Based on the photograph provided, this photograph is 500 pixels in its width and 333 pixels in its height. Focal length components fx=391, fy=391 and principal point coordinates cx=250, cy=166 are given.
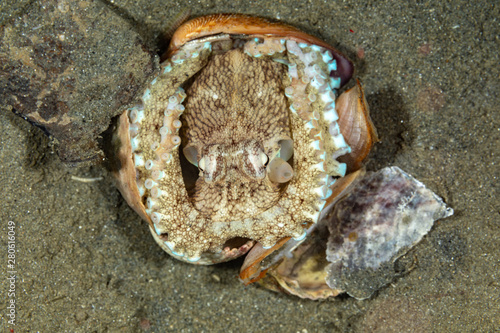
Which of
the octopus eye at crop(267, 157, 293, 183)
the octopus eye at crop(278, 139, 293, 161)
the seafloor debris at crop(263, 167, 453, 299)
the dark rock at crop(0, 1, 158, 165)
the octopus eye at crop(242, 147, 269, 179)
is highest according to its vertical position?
the dark rock at crop(0, 1, 158, 165)

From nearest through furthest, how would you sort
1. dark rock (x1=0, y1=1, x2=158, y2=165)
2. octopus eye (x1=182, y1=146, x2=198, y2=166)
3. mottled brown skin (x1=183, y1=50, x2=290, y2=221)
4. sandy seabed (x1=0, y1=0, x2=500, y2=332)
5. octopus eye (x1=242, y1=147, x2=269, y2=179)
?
dark rock (x1=0, y1=1, x2=158, y2=165), octopus eye (x1=242, y1=147, x2=269, y2=179), mottled brown skin (x1=183, y1=50, x2=290, y2=221), octopus eye (x1=182, y1=146, x2=198, y2=166), sandy seabed (x1=0, y1=0, x2=500, y2=332)

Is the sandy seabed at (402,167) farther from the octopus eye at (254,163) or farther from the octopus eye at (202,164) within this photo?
the octopus eye at (254,163)

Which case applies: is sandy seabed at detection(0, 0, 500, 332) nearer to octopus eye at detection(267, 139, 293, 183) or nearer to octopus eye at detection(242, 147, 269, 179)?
octopus eye at detection(267, 139, 293, 183)

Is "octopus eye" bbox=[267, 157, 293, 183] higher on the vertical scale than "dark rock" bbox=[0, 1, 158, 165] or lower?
lower

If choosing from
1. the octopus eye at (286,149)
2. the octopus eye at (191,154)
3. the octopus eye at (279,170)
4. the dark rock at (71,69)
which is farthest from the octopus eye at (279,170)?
the dark rock at (71,69)

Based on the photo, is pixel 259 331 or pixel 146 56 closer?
pixel 146 56

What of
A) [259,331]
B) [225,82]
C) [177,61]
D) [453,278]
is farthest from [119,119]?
[453,278]

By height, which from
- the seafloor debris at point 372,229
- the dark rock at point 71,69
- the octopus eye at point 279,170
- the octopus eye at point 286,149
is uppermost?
the dark rock at point 71,69

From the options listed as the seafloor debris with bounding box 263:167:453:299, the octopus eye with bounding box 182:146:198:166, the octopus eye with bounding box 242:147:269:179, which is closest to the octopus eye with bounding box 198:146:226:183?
the octopus eye with bounding box 242:147:269:179

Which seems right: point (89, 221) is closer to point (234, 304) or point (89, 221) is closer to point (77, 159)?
point (77, 159)
